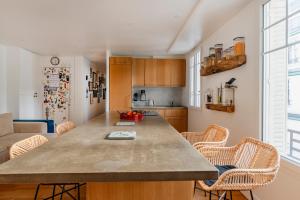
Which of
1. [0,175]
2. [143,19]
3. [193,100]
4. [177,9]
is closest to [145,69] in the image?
[193,100]

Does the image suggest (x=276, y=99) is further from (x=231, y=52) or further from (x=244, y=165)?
(x=231, y=52)

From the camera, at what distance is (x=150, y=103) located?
7.18 m

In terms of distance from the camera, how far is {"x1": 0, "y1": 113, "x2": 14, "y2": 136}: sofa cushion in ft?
15.3

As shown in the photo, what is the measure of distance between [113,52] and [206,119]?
325 cm

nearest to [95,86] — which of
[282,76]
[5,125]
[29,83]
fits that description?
[29,83]

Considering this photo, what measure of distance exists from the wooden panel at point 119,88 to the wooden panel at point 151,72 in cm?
55

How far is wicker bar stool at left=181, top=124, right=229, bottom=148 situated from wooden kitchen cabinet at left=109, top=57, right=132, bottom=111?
3531 millimetres

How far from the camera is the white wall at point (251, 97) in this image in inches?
92.0

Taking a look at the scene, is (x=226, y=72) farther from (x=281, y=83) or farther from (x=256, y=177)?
(x=256, y=177)

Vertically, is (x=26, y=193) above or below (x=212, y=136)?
below

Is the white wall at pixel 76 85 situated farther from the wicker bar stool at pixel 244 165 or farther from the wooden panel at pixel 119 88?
the wicker bar stool at pixel 244 165

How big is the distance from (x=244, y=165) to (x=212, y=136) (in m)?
0.74

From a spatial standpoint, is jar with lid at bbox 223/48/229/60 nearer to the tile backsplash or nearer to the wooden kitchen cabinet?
the wooden kitchen cabinet

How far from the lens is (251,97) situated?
119 inches
